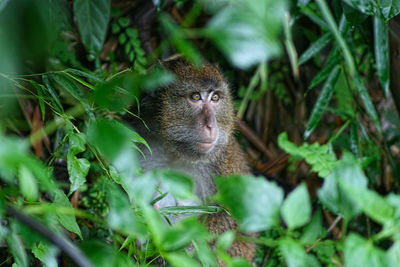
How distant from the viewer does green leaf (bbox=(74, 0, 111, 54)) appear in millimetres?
1663

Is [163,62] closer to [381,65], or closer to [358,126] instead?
[381,65]

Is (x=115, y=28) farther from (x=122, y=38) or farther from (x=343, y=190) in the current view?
(x=343, y=190)

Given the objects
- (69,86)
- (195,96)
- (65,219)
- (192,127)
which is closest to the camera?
(65,219)

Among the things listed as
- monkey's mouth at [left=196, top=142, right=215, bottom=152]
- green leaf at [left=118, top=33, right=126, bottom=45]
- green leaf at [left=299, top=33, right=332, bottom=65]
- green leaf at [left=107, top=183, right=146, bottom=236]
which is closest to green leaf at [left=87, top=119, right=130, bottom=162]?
green leaf at [left=107, top=183, right=146, bottom=236]

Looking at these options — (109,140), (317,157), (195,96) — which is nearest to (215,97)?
(195,96)

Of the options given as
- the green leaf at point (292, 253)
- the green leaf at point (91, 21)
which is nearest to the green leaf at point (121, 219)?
the green leaf at point (292, 253)

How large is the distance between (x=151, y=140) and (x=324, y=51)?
2329 millimetres

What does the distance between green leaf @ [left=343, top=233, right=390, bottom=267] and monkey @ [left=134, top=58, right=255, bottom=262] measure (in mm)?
2073

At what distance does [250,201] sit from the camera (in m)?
1.00

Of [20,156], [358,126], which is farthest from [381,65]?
[20,156]

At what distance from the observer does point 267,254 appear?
378 centimetres

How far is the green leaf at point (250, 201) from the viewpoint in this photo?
39.3 inches

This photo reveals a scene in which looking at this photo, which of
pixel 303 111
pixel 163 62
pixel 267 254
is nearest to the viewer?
pixel 163 62

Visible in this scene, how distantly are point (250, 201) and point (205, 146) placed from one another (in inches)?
79.5
